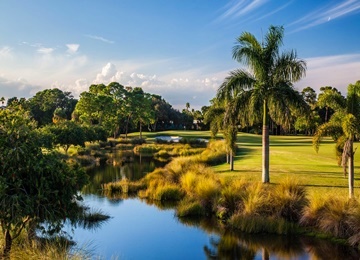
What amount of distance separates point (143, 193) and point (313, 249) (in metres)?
12.1

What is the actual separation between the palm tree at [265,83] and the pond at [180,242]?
6229mm

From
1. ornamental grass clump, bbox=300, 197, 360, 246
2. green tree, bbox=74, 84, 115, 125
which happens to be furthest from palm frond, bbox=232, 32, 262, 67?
green tree, bbox=74, 84, 115, 125

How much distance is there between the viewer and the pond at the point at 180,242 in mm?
13797

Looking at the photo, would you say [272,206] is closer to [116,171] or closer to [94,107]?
[116,171]

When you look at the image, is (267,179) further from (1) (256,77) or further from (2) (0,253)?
(2) (0,253)

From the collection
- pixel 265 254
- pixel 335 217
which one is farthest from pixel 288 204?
pixel 265 254

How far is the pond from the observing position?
13.8 meters

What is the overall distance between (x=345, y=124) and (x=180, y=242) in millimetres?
9257

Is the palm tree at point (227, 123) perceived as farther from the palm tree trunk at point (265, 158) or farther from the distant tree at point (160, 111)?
the distant tree at point (160, 111)

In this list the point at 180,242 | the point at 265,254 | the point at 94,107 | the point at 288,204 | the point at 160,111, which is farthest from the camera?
the point at 160,111

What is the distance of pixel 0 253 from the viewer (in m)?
10.7

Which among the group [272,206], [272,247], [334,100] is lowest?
[272,247]

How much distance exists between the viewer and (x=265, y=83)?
21875 millimetres

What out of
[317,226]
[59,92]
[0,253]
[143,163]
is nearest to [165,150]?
[143,163]
